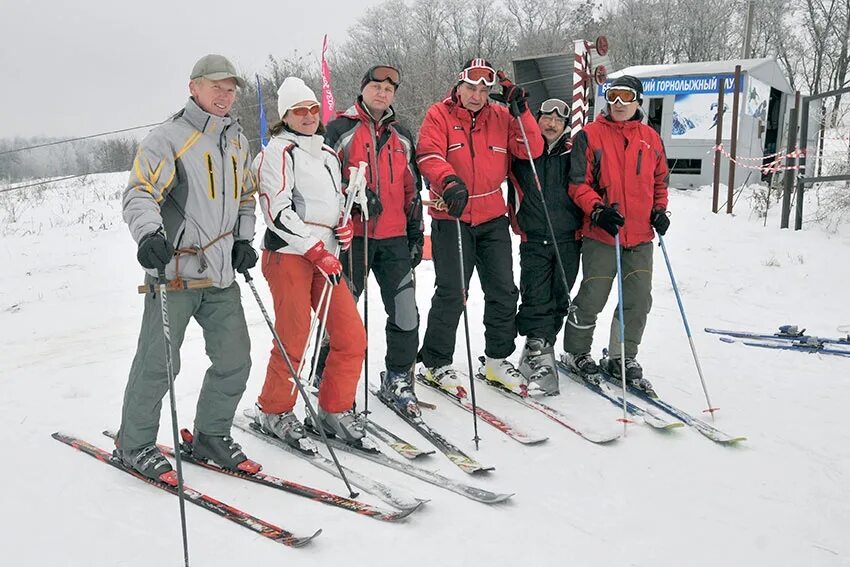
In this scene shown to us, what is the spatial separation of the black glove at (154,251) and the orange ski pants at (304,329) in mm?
754

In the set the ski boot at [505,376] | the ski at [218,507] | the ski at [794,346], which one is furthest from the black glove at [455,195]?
the ski at [794,346]

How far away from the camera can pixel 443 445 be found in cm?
349

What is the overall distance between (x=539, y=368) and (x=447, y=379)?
0.62m

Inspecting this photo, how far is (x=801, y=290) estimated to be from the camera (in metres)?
7.02

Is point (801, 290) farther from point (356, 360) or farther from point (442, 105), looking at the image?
point (356, 360)

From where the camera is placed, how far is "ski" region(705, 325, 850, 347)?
17.0 feet

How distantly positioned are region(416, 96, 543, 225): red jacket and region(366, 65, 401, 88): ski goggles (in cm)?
35

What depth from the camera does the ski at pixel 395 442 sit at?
3.37 meters

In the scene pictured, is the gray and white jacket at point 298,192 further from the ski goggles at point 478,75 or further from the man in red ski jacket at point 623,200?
the man in red ski jacket at point 623,200

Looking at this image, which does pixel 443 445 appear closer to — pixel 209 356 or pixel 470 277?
pixel 470 277

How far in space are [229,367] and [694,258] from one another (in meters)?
6.92

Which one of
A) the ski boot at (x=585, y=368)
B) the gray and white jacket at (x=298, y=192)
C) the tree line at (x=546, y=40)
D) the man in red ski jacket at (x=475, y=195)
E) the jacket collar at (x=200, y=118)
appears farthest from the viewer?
the tree line at (x=546, y=40)

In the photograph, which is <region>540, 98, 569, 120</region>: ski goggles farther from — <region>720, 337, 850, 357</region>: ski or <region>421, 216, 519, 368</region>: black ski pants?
<region>720, 337, 850, 357</region>: ski

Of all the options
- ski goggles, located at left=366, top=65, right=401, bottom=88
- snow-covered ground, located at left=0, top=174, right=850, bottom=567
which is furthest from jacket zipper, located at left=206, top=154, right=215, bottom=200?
snow-covered ground, located at left=0, top=174, right=850, bottom=567
